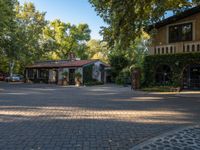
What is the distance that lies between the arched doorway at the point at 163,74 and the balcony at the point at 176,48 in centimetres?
135

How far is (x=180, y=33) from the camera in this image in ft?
84.1

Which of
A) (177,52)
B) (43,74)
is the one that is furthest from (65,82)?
(177,52)

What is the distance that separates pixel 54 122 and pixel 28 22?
4938 centimetres

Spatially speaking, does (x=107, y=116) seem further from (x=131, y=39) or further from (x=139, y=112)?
(x=131, y=39)

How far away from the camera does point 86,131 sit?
815 centimetres

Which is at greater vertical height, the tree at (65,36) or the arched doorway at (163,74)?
the tree at (65,36)

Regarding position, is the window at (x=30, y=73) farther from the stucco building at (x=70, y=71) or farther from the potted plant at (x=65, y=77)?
the potted plant at (x=65, y=77)

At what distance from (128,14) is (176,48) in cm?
980

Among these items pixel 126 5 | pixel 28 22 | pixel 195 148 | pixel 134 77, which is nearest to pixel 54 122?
pixel 195 148

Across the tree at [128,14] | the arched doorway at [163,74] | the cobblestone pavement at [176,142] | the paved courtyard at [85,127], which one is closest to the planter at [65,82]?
the arched doorway at [163,74]

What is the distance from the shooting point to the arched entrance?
83.7ft

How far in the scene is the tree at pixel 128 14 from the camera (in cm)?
1634

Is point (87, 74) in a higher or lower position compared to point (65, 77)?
higher

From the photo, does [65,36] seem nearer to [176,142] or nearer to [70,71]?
[70,71]
